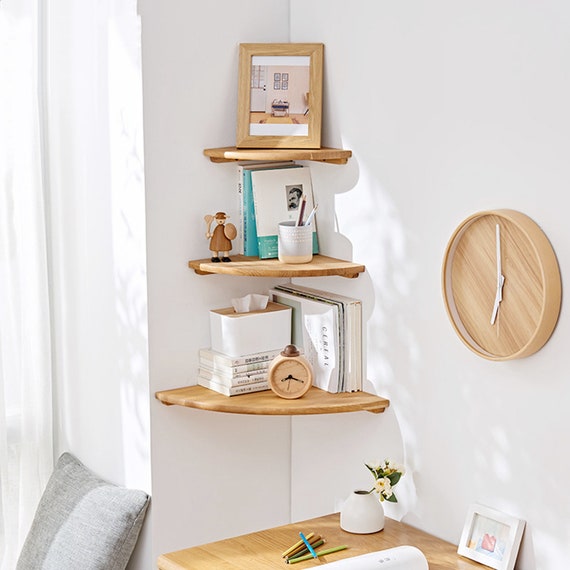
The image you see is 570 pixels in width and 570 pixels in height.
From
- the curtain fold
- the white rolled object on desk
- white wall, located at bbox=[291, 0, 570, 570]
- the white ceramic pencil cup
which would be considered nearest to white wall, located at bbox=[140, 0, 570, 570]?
white wall, located at bbox=[291, 0, 570, 570]

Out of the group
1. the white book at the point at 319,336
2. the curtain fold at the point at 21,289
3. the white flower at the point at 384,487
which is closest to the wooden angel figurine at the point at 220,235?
the white book at the point at 319,336

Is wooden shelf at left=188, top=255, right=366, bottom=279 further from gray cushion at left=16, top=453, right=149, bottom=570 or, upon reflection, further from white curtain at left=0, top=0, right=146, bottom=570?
gray cushion at left=16, top=453, right=149, bottom=570

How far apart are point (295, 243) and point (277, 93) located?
386mm

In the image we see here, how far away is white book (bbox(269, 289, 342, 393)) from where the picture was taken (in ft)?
8.17

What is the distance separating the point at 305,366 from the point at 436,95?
2.38 ft

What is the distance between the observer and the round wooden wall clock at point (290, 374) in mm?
2467

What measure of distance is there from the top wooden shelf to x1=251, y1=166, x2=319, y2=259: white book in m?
0.09

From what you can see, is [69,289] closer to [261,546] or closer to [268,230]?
[268,230]

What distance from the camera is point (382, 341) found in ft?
7.99

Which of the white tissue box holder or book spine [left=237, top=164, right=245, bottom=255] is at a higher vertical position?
book spine [left=237, top=164, right=245, bottom=255]

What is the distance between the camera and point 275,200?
257cm

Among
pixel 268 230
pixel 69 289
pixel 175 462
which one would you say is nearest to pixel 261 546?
pixel 175 462

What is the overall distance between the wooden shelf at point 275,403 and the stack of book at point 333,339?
42mm

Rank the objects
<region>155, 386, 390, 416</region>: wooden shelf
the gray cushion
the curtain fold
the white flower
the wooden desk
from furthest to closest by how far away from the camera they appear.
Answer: the curtain fold < the gray cushion < <region>155, 386, 390, 416</region>: wooden shelf < the white flower < the wooden desk
